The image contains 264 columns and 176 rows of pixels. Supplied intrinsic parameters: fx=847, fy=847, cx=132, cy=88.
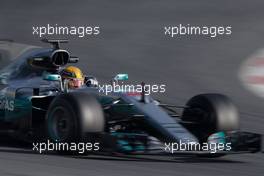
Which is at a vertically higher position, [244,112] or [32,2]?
[32,2]

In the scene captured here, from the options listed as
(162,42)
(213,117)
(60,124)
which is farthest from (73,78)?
(162,42)

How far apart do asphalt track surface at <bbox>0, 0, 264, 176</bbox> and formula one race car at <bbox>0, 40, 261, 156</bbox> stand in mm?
344

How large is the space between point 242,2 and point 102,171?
8801 millimetres

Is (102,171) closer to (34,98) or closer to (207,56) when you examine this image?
(34,98)

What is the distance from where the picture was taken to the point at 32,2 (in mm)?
17438

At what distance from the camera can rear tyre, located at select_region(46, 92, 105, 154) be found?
808 cm

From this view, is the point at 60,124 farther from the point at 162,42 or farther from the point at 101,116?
the point at 162,42

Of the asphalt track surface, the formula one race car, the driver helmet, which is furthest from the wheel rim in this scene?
the driver helmet

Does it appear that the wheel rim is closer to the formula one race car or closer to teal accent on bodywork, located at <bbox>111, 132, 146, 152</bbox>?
the formula one race car

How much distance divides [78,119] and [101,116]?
23cm

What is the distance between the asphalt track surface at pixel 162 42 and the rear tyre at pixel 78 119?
694 mm

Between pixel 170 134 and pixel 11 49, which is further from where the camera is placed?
pixel 11 49

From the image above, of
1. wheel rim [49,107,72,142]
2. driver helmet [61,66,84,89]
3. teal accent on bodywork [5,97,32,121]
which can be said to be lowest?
wheel rim [49,107,72,142]

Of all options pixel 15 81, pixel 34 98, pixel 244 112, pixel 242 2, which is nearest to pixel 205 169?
pixel 34 98
